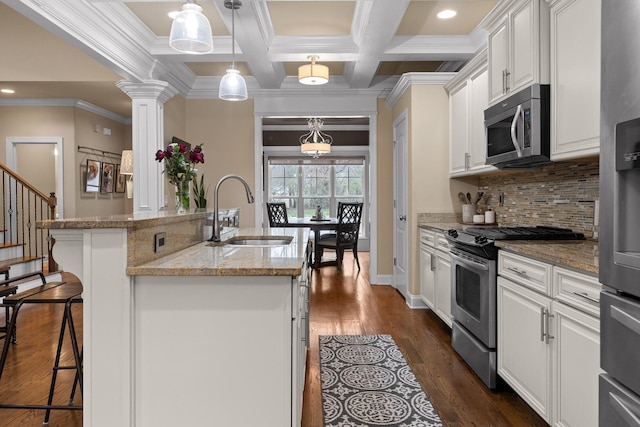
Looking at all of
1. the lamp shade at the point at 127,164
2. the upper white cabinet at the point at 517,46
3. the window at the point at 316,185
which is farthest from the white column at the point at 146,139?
the window at the point at 316,185

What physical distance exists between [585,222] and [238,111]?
4.21m

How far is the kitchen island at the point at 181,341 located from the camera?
5.21 feet

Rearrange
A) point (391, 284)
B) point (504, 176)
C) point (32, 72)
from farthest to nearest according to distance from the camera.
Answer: point (391, 284), point (32, 72), point (504, 176)

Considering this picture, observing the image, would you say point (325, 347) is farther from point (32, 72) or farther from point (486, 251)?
point (32, 72)

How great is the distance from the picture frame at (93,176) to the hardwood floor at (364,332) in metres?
2.95

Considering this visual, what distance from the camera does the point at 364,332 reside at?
3516mm

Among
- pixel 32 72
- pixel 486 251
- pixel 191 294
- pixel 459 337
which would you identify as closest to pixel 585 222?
pixel 486 251

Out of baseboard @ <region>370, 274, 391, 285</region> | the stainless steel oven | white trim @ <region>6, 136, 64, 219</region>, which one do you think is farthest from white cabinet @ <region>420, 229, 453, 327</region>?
white trim @ <region>6, 136, 64, 219</region>

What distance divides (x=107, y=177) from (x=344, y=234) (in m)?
4.27

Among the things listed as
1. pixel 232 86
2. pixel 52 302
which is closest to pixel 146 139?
pixel 232 86

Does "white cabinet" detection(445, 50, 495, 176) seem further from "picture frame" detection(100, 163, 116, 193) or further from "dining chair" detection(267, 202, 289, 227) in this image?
"picture frame" detection(100, 163, 116, 193)

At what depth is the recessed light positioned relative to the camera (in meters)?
3.40

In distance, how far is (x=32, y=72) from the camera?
4.64m

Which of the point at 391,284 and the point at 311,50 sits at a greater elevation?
the point at 311,50
